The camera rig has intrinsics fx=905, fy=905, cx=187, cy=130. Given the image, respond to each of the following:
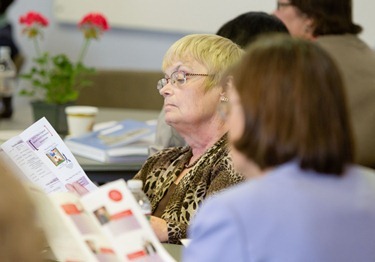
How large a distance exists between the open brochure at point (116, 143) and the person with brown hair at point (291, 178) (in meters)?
1.86

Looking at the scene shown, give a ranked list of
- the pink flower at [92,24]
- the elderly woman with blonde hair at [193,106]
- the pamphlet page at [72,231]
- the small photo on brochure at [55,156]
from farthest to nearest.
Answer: the pink flower at [92,24] < the elderly woman with blonde hair at [193,106] < the small photo on brochure at [55,156] < the pamphlet page at [72,231]

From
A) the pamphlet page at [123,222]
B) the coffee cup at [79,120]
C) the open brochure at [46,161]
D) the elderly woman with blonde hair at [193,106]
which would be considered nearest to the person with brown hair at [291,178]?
the pamphlet page at [123,222]

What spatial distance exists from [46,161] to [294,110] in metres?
1.09

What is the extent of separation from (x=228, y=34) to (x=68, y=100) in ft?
3.26

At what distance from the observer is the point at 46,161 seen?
2549 mm

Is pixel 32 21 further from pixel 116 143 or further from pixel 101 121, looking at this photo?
pixel 116 143

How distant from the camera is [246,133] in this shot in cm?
169

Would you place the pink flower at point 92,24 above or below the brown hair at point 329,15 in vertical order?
below

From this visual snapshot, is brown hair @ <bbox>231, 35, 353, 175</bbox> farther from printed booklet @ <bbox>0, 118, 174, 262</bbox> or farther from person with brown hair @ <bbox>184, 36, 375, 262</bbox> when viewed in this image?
printed booklet @ <bbox>0, 118, 174, 262</bbox>

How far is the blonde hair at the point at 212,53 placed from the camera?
2.86 m

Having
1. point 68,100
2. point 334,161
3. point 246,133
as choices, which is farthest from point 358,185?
point 68,100

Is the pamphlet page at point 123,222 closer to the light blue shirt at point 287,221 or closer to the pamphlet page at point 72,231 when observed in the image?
the pamphlet page at point 72,231

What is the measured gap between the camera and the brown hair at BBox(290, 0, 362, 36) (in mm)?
3754

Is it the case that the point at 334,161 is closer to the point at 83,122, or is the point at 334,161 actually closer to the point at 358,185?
the point at 358,185
